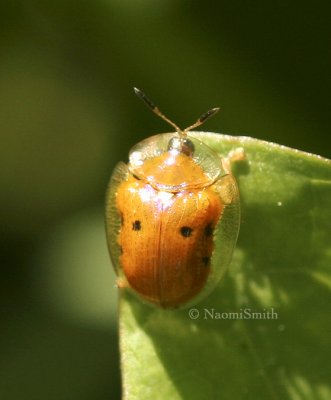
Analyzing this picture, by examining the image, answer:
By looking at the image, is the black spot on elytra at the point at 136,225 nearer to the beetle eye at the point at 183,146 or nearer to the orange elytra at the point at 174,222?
the orange elytra at the point at 174,222

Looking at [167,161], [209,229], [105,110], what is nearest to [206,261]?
[209,229]

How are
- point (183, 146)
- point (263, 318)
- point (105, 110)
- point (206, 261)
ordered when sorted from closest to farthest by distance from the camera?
point (263, 318)
point (206, 261)
point (183, 146)
point (105, 110)

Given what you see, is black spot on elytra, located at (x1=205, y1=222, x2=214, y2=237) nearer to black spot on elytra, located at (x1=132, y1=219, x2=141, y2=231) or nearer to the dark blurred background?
black spot on elytra, located at (x1=132, y1=219, x2=141, y2=231)

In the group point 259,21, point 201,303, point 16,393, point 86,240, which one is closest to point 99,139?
point 86,240

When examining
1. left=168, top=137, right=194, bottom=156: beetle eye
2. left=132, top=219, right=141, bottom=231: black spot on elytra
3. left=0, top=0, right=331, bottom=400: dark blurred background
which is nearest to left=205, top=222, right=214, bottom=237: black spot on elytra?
left=132, top=219, right=141, bottom=231: black spot on elytra

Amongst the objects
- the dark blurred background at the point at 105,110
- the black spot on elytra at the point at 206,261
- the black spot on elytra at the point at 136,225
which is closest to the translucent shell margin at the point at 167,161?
the black spot on elytra at the point at 136,225
